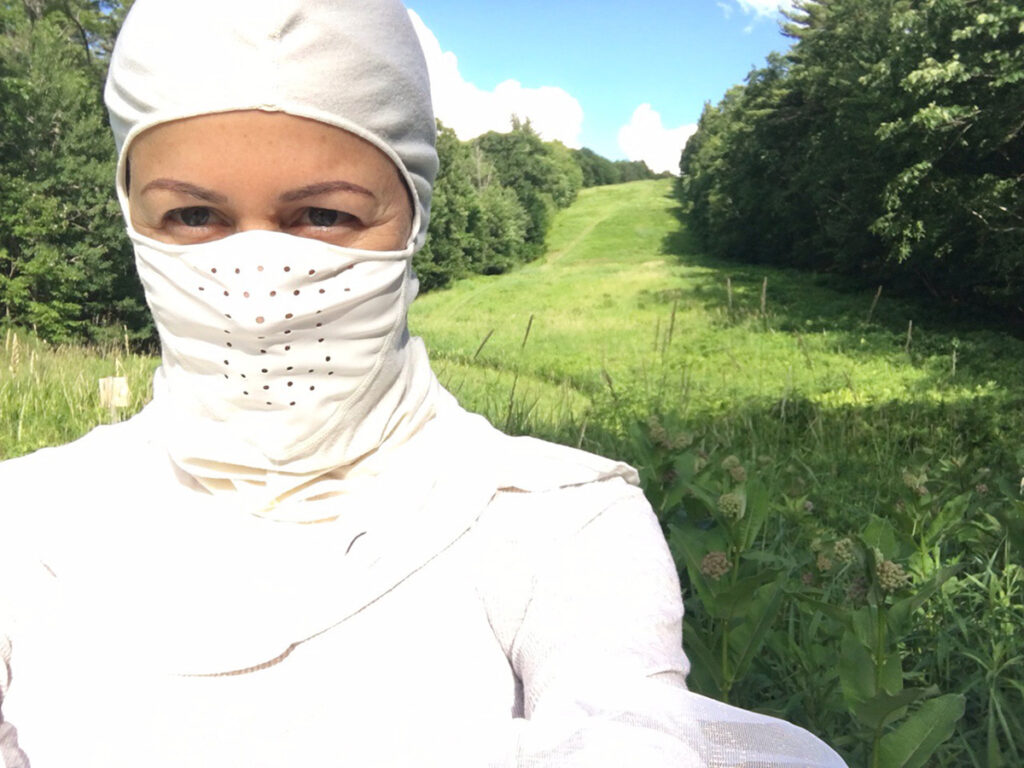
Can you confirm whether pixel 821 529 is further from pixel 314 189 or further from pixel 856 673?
pixel 314 189

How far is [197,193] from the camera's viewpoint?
126 cm

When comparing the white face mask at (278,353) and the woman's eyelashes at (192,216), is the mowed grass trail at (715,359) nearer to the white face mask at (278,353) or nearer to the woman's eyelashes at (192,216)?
the white face mask at (278,353)

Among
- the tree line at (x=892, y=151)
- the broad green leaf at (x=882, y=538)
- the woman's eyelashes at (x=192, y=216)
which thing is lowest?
the broad green leaf at (x=882, y=538)

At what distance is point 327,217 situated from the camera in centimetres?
135

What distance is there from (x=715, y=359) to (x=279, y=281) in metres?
16.2

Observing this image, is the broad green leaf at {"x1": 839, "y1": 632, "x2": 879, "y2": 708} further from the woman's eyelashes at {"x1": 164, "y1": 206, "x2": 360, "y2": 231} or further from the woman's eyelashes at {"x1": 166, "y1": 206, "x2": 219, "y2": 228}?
the woman's eyelashes at {"x1": 166, "y1": 206, "x2": 219, "y2": 228}

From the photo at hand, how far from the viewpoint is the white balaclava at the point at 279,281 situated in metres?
1.25

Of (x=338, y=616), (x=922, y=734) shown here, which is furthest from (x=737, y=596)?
(x=338, y=616)

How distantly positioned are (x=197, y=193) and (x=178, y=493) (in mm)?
504

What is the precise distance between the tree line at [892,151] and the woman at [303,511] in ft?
64.7

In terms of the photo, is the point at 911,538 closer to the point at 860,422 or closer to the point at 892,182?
the point at 860,422

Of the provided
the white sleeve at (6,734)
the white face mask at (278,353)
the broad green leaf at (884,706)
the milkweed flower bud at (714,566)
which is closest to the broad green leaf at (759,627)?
the milkweed flower bud at (714,566)

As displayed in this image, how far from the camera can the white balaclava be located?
125cm

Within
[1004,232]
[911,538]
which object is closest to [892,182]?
[1004,232]
